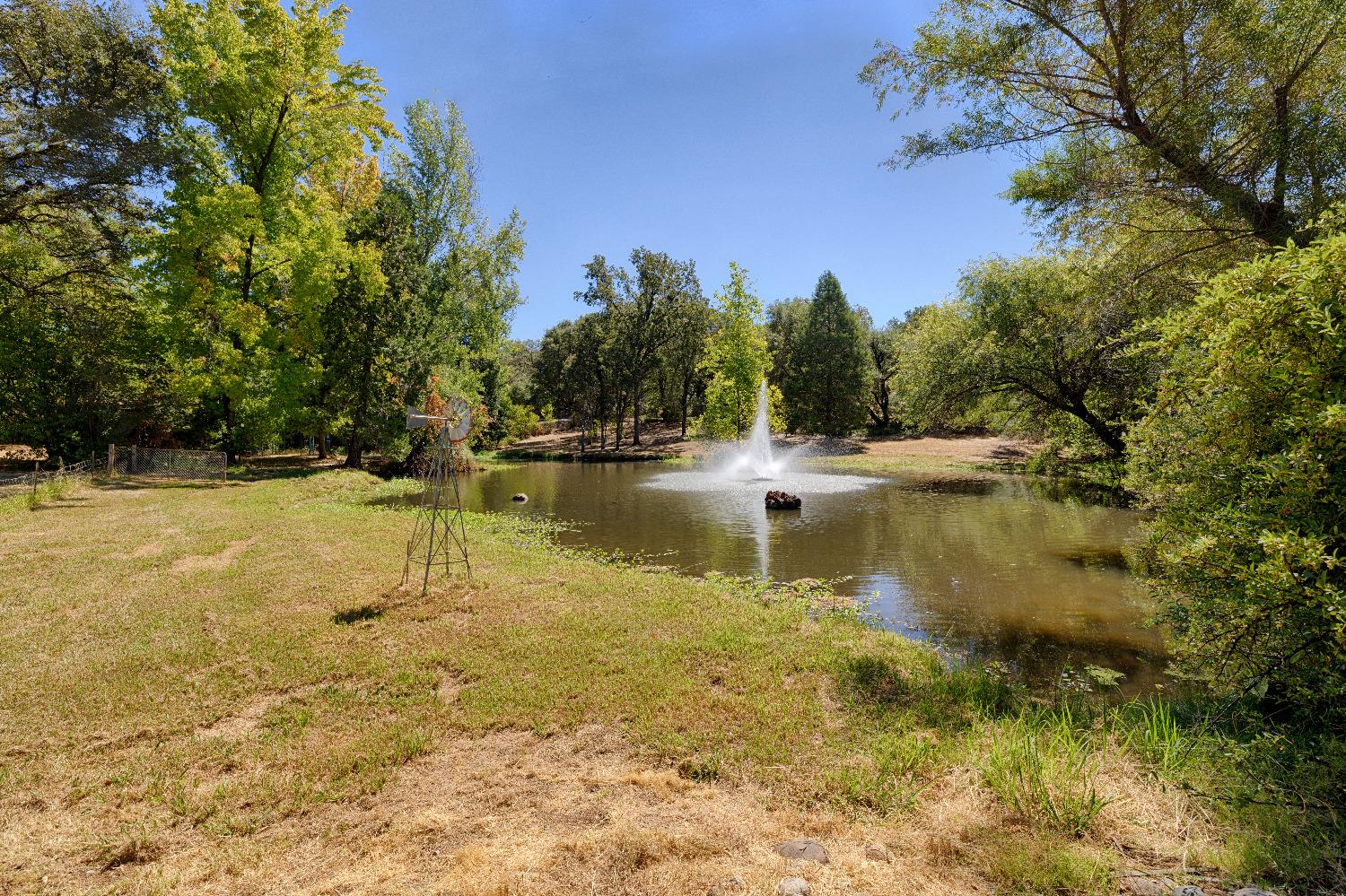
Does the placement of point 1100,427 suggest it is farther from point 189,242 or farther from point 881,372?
point 881,372

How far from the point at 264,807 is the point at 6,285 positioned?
2790 centimetres

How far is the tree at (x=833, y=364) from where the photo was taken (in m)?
53.5

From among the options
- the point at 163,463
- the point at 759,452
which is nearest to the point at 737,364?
the point at 759,452

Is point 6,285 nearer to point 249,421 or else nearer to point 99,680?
point 249,421

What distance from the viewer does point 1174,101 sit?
8.59m

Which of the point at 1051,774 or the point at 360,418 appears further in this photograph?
the point at 360,418

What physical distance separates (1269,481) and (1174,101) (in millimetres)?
8432

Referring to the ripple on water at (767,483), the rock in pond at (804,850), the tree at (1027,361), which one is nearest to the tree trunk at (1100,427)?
the tree at (1027,361)

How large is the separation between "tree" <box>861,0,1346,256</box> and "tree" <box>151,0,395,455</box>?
23122 millimetres

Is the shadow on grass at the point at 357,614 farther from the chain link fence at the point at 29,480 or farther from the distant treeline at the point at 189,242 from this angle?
the distant treeline at the point at 189,242

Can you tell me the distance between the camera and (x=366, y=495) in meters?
20.2

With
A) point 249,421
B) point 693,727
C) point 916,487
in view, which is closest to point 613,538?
point 693,727

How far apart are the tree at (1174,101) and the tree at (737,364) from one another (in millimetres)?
33181

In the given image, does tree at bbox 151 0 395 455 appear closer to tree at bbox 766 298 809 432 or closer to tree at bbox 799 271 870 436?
tree at bbox 766 298 809 432
